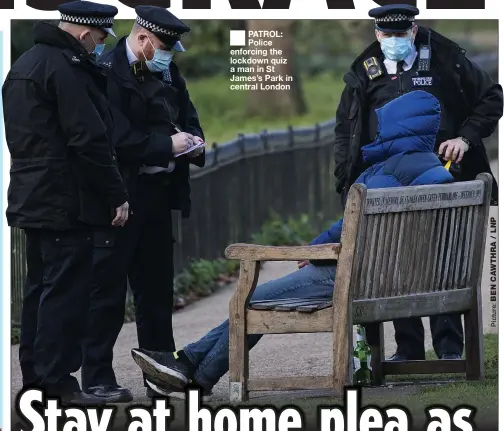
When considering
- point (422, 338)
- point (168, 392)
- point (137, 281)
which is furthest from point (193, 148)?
point (422, 338)

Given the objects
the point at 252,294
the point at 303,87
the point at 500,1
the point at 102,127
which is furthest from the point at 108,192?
the point at 303,87

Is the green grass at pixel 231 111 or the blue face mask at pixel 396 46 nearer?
the blue face mask at pixel 396 46

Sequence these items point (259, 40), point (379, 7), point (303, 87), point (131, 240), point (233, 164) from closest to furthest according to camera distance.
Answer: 1. point (131, 240)
2. point (379, 7)
3. point (259, 40)
4. point (233, 164)
5. point (303, 87)

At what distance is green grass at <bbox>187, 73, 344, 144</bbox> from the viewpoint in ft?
39.0

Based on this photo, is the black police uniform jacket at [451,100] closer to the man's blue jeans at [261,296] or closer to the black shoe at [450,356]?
the black shoe at [450,356]

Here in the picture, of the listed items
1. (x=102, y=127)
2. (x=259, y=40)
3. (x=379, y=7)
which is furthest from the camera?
(x=259, y=40)

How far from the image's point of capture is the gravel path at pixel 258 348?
811 centimetres

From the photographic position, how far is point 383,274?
23.1ft

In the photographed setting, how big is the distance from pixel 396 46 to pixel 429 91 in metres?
0.29


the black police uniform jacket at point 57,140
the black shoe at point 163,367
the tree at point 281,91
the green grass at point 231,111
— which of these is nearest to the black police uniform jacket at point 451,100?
the tree at point 281,91

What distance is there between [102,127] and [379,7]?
181 centimetres

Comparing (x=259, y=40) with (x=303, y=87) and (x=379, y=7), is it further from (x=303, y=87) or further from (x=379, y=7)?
(x=303, y=87)

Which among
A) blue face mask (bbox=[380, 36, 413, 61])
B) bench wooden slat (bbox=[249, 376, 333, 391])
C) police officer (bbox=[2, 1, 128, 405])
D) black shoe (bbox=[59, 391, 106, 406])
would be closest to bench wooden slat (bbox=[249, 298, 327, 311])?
bench wooden slat (bbox=[249, 376, 333, 391])

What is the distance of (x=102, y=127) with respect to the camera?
6.94 m
